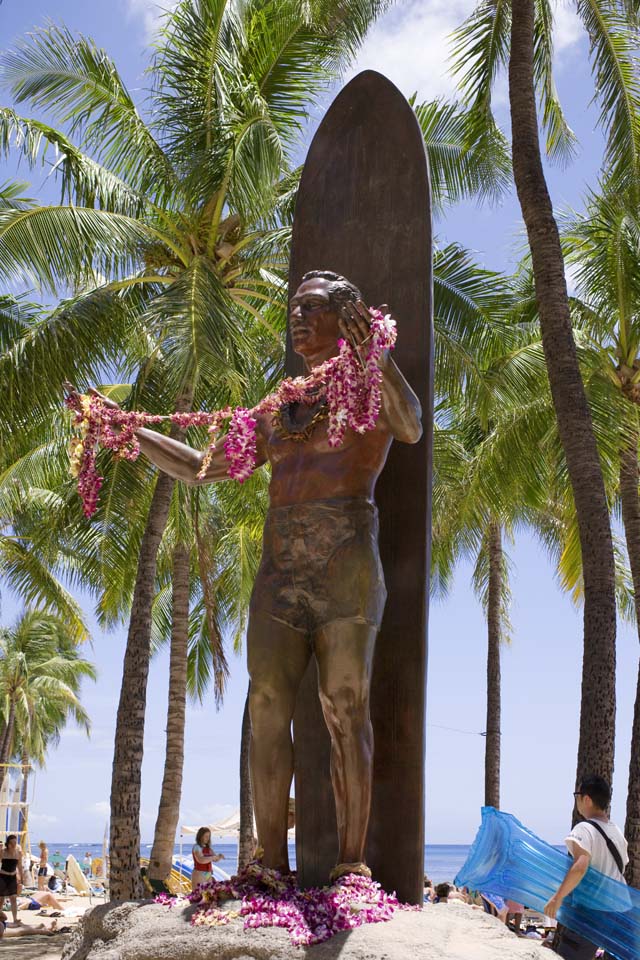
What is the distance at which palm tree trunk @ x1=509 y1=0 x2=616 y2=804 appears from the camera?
955 cm

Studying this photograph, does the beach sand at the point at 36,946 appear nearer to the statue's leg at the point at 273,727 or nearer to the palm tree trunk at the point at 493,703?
the statue's leg at the point at 273,727

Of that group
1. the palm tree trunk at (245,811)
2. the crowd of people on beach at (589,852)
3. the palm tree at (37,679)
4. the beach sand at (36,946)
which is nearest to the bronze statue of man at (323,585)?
the crowd of people on beach at (589,852)

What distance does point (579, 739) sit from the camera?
31.5ft

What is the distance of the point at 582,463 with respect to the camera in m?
9.94

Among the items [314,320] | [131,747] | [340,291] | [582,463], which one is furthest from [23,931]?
[340,291]

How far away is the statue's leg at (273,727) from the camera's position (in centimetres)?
460

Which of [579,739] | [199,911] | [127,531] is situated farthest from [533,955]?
[127,531]

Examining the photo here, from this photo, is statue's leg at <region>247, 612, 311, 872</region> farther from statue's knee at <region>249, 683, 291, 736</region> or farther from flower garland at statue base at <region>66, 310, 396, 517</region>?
flower garland at statue base at <region>66, 310, 396, 517</region>

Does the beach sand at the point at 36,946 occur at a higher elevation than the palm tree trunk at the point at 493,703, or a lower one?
lower

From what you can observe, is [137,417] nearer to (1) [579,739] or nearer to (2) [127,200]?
(1) [579,739]

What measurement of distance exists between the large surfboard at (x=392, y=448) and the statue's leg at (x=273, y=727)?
0.53 meters

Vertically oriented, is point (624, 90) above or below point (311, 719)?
above

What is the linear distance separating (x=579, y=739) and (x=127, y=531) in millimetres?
8255

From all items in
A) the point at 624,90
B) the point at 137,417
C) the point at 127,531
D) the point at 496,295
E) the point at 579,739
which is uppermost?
the point at 624,90
